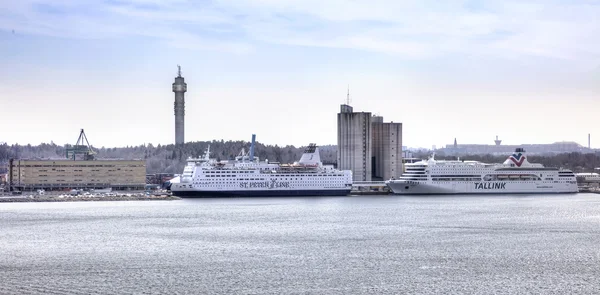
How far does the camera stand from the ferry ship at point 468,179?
71.2 metres

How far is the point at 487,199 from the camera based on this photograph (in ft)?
213

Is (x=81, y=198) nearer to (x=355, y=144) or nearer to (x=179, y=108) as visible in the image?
(x=355, y=144)

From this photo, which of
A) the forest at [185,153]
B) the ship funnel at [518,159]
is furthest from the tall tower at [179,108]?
the ship funnel at [518,159]

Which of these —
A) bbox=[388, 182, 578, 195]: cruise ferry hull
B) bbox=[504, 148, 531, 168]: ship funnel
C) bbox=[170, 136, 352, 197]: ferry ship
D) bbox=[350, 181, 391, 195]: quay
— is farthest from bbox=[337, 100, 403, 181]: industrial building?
bbox=[504, 148, 531, 168]: ship funnel

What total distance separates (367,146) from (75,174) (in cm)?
2571

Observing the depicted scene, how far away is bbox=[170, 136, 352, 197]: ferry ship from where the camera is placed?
65.1m

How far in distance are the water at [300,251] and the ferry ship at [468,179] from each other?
704 inches

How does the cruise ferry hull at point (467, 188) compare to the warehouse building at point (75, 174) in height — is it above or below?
below

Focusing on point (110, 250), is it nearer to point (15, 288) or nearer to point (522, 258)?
point (15, 288)

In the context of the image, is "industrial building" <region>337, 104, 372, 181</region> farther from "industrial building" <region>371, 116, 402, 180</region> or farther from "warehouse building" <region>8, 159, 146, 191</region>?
"warehouse building" <region>8, 159, 146, 191</region>

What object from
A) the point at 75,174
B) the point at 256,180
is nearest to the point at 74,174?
the point at 75,174

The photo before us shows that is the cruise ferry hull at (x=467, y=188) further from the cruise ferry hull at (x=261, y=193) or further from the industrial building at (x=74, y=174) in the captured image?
the industrial building at (x=74, y=174)

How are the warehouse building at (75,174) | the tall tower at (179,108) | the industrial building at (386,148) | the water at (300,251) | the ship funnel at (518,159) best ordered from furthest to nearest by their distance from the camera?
the tall tower at (179,108) < the industrial building at (386,148) < the warehouse building at (75,174) < the ship funnel at (518,159) < the water at (300,251)

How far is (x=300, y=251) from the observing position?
32.4 meters
